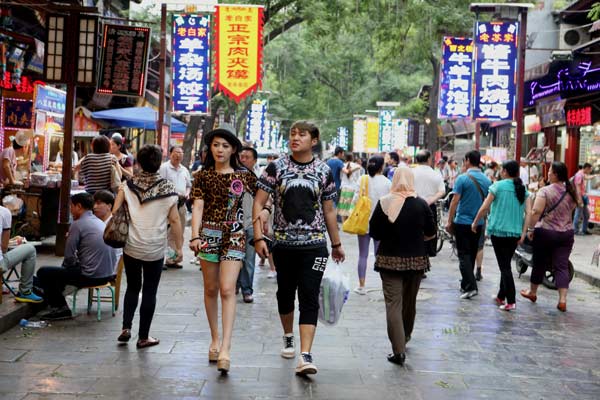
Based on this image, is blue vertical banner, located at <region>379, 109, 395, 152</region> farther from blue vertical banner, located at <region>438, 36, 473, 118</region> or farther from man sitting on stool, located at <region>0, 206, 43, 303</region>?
man sitting on stool, located at <region>0, 206, 43, 303</region>

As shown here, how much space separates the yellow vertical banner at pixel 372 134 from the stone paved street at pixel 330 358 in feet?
126

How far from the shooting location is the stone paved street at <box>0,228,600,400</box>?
5.64 metres

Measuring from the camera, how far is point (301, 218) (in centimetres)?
603

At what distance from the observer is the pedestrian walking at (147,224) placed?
6.72 m

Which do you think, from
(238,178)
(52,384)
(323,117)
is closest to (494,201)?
(238,178)

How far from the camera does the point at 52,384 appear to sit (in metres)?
5.62

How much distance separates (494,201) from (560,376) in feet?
11.3

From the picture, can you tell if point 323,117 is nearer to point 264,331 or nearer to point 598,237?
point 598,237

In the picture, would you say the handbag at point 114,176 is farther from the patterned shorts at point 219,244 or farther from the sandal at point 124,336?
the patterned shorts at point 219,244

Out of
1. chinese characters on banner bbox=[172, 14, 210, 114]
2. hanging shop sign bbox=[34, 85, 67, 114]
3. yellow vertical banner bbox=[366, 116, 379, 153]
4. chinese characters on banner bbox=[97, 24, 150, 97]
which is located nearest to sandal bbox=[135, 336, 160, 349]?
hanging shop sign bbox=[34, 85, 67, 114]

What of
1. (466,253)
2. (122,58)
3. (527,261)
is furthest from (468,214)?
(122,58)

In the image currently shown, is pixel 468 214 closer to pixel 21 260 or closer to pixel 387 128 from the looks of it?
pixel 21 260

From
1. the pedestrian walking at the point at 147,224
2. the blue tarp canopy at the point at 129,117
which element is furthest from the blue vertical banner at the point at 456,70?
the pedestrian walking at the point at 147,224

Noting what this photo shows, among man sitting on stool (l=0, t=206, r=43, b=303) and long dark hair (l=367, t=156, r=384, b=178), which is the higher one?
long dark hair (l=367, t=156, r=384, b=178)
